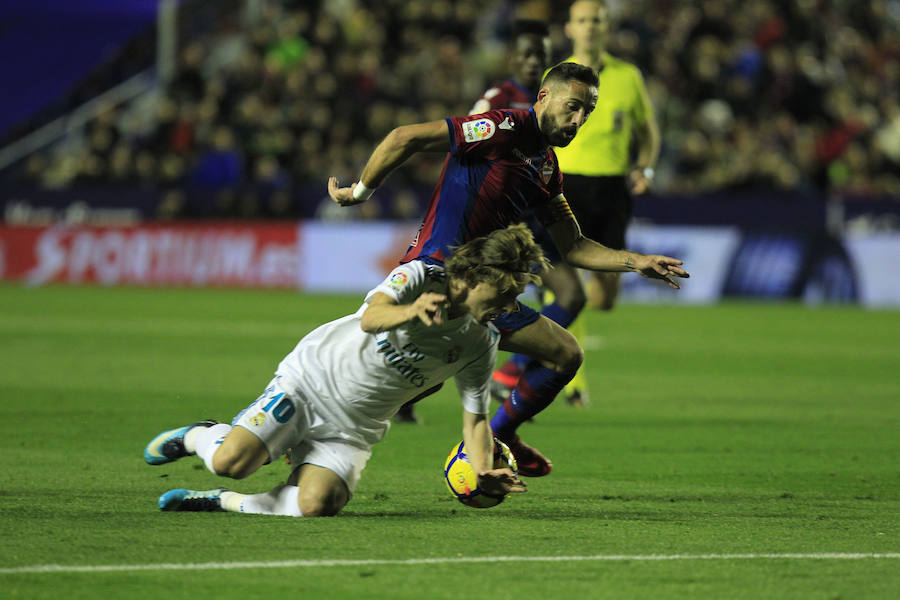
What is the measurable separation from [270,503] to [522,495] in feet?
4.19

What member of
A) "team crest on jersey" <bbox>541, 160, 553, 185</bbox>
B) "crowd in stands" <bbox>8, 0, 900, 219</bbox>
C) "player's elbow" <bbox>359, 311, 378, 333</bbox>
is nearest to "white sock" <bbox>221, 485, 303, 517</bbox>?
"player's elbow" <bbox>359, 311, 378, 333</bbox>

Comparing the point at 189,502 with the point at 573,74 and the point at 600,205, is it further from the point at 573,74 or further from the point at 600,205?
the point at 600,205

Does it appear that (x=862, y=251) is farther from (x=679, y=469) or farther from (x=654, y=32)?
(x=679, y=469)

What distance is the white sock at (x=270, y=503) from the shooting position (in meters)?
5.76

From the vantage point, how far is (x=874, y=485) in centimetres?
695

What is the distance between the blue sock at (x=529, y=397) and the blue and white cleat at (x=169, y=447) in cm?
142

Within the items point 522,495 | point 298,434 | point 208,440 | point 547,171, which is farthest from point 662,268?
Answer: point 208,440

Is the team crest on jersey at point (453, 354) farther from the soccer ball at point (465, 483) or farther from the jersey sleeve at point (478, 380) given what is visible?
the soccer ball at point (465, 483)

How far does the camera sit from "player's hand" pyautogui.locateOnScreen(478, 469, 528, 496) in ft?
17.9

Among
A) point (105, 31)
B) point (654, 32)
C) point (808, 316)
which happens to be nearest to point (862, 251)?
point (808, 316)

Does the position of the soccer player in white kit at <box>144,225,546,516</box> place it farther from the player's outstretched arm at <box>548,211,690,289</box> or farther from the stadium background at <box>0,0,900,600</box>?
the player's outstretched arm at <box>548,211,690,289</box>

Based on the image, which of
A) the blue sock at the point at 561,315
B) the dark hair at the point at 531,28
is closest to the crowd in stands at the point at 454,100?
the dark hair at the point at 531,28

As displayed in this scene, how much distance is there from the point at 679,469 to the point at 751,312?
1220 centimetres

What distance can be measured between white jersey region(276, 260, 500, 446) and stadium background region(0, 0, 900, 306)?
14935 mm
